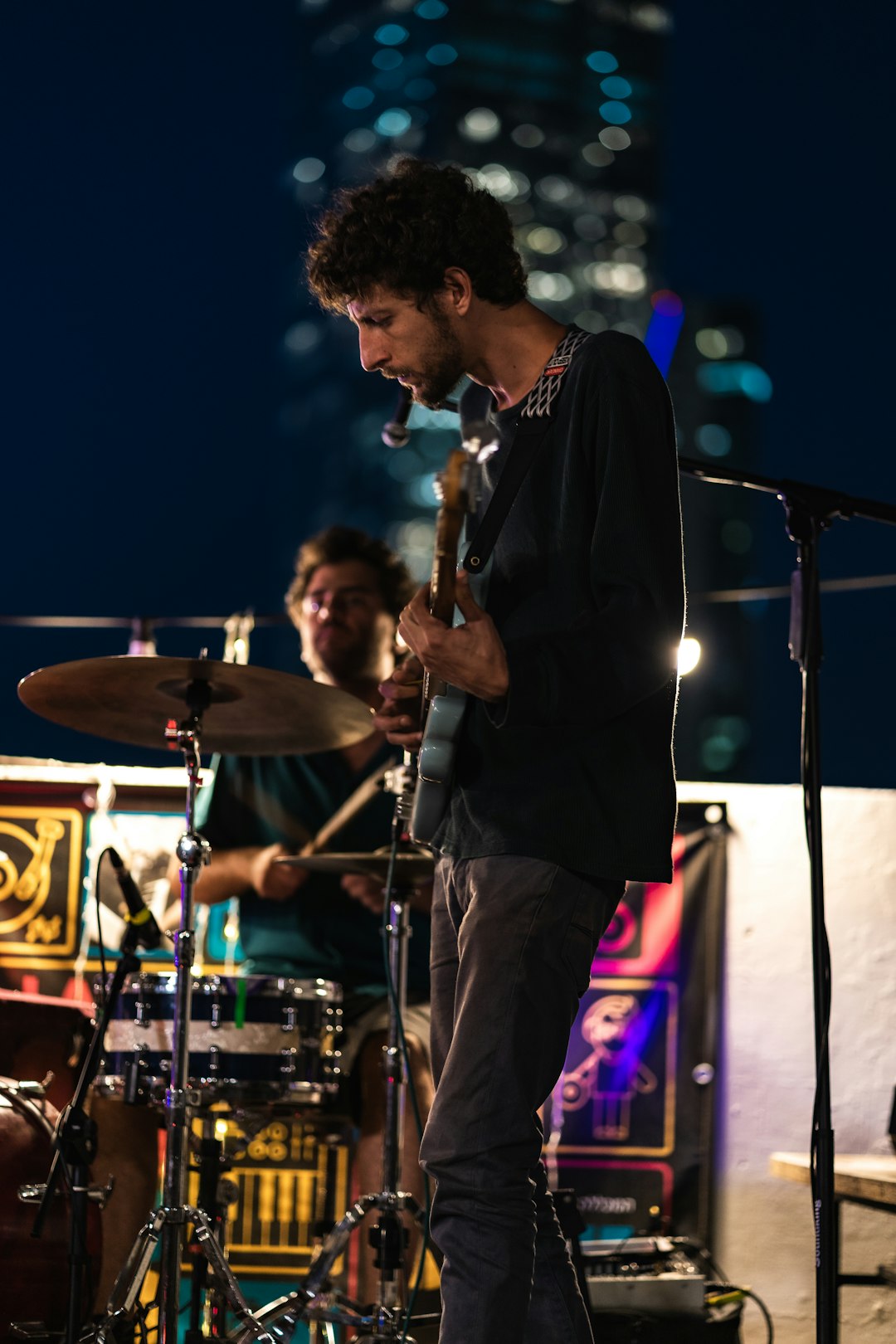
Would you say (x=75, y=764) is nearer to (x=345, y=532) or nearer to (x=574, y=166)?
(x=345, y=532)

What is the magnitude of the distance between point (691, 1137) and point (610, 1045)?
387mm

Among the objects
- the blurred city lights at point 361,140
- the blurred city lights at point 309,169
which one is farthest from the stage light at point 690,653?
the blurred city lights at point 309,169

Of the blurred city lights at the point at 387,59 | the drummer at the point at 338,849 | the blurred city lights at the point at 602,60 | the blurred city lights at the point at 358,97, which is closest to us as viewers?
the drummer at the point at 338,849

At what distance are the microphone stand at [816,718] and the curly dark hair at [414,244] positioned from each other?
0.66m

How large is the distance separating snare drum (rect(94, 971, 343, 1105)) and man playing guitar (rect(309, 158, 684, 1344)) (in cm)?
130

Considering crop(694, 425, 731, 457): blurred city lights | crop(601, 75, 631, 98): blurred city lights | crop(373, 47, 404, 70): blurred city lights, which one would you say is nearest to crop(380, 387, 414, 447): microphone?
crop(694, 425, 731, 457): blurred city lights

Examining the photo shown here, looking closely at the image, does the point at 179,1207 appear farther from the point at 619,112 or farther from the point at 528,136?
the point at 619,112

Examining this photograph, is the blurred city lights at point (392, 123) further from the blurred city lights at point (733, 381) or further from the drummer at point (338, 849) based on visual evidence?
the drummer at point (338, 849)

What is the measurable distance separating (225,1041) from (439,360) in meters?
1.92

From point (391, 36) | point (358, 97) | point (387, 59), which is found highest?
point (391, 36)

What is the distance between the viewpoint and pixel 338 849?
4250 millimetres

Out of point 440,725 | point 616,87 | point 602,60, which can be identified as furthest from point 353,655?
point 602,60

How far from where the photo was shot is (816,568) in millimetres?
2848

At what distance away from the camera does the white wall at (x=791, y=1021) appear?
443 cm
